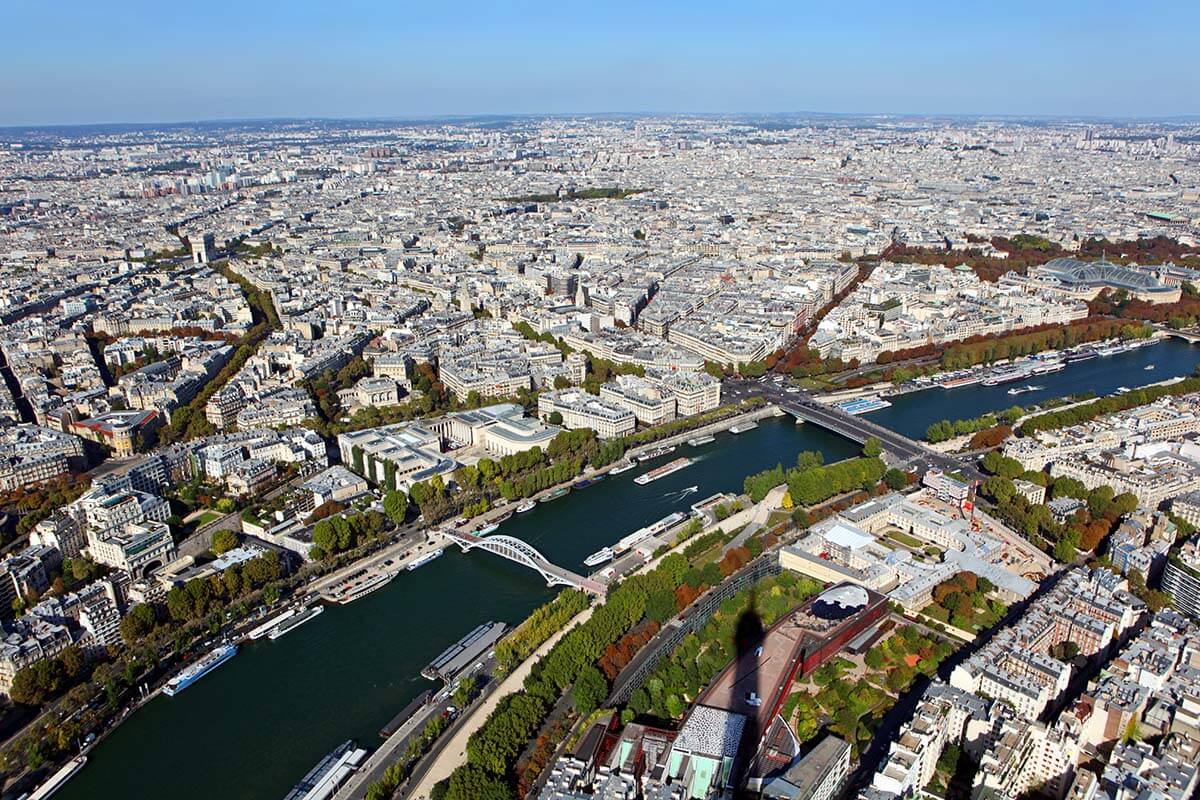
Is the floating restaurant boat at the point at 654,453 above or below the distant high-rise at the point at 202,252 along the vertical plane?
below

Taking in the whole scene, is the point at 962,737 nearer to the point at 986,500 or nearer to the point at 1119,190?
the point at 986,500

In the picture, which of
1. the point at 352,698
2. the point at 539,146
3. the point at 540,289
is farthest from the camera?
the point at 539,146

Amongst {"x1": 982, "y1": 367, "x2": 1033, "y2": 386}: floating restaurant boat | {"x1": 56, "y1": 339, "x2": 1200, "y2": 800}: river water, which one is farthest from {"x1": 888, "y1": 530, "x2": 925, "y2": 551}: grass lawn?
{"x1": 982, "y1": 367, "x2": 1033, "y2": 386}: floating restaurant boat

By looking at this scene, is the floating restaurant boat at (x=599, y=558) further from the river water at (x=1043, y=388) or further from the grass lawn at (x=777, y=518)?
the river water at (x=1043, y=388)

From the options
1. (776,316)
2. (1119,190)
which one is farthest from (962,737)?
(1119,190)

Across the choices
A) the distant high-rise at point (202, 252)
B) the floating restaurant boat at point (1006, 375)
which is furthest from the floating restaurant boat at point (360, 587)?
the distant high-rise at point (202, 252)

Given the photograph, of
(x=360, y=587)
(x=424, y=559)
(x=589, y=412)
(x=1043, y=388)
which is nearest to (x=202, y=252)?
(x=589, y=412)

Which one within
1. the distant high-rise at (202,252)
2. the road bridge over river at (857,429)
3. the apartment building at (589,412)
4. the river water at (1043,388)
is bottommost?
the river water at (1043,388)
